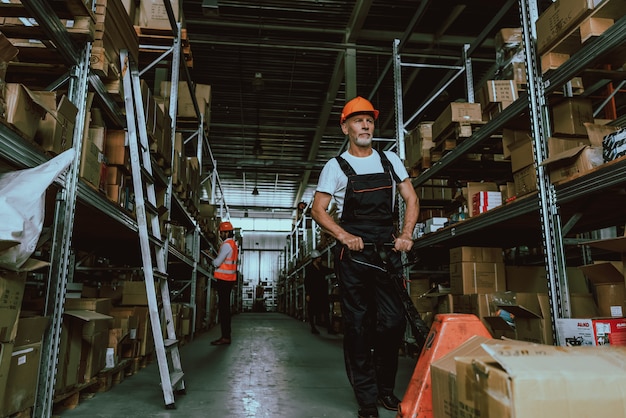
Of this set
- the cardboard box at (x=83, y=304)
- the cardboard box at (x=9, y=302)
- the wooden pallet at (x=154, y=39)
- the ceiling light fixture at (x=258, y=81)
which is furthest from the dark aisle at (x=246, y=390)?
the ceiling light fixture at (x=258, y=81)

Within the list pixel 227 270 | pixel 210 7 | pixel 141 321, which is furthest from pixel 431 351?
pixel 210 7

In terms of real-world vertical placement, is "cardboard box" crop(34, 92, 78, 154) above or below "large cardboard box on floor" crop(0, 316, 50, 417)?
above

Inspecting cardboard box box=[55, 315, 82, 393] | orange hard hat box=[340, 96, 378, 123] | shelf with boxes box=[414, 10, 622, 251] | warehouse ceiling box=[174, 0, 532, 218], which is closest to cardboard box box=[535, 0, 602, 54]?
shelf with boxes box=[414, 10, 622, 251]

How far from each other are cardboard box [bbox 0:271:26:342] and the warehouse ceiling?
17.6ft

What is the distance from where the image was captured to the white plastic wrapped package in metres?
1.84

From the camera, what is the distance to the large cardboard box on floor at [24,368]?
2.13 metres

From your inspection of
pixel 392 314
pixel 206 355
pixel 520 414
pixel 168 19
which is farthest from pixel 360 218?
pixel 168 19

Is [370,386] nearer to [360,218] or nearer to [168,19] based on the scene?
[360,218]

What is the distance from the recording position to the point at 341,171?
3113 millimetres

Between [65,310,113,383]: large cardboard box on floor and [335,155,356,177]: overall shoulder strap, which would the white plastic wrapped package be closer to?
[65,310,113,383]: large cardboard box on floor

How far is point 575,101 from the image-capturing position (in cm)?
327

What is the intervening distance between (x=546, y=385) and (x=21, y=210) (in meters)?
1.97

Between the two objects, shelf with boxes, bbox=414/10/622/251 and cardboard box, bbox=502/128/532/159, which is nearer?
shelf with boxes, bbox=414/10/622/251

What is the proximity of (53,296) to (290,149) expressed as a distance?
13984 millimetres
